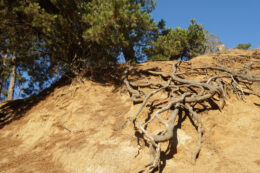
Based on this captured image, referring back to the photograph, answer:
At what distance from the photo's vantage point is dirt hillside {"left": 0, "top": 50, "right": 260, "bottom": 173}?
2443 mm

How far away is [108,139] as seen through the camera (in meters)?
3.12

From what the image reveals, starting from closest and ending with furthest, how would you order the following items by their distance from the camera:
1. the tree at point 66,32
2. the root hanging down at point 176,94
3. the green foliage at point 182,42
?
the root hanging down at point 176,94 < the tree at point 66,32 < the green foliage at point 182,42

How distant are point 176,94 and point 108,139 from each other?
6.87 ft

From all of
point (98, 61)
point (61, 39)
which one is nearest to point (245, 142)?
point (98, 61)

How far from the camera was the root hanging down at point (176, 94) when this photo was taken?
2.42 m

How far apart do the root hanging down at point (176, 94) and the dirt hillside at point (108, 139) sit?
0.21m

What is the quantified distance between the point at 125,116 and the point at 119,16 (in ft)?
8.72

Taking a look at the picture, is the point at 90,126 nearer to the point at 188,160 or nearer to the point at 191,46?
the point at 188,160

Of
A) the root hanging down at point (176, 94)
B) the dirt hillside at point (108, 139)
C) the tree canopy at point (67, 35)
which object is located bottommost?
the dirt hillside at point (108, 139)

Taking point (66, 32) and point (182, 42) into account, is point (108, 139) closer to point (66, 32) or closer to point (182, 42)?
point (66, 32)

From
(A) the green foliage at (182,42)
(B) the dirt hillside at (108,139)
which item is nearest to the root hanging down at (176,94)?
(B) the dirt hillside at (108,139)

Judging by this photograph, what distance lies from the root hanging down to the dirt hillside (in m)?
0.21

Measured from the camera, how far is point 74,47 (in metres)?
5.71

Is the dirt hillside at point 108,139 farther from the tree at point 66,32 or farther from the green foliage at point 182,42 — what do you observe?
the green foliage at point 182,42
